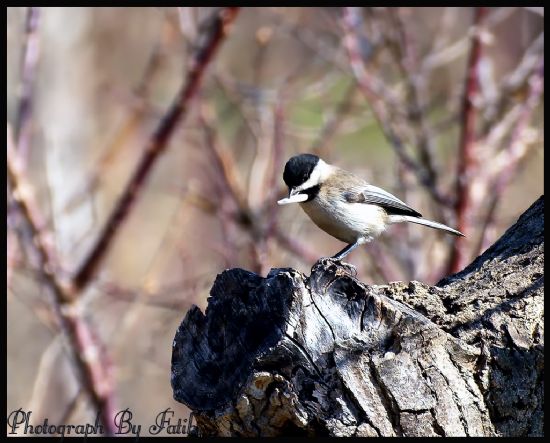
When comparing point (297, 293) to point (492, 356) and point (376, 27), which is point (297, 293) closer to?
point (492, 356)

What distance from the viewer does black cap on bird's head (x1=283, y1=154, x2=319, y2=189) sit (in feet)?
12.7

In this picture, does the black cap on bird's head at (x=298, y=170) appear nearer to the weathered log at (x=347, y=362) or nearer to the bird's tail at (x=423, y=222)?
the bird's tail at (x=423, y=222)

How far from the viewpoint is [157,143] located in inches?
174

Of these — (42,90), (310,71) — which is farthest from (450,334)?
(42,90)

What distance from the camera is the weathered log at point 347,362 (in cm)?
233

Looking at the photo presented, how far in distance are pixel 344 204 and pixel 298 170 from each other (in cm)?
31

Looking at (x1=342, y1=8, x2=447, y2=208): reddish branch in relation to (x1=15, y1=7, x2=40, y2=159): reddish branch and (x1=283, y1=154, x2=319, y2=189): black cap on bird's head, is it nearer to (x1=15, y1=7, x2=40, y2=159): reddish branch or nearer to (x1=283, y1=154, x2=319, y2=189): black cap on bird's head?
(x1=283, y1=154, x2=319, y2=189): black cap on bird's head

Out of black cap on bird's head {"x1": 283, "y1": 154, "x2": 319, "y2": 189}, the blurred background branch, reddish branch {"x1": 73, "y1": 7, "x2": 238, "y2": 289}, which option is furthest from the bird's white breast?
reddish branch {"x1": 73, "y1": 7, "x2": 238, "y2": 289}

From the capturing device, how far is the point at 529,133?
4621 mm

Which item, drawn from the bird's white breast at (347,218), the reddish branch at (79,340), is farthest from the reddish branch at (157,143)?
the bird's white breast at (347,218)

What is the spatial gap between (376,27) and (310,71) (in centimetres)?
141

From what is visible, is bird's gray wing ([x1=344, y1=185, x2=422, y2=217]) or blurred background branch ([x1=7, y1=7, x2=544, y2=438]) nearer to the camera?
bird's gray wing ([x1=344, y1=185, x2=422, y2=217])

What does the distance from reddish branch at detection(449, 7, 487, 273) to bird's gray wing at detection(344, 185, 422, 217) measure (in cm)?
50

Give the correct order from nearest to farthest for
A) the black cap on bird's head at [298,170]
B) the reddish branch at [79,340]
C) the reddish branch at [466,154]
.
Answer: the black cap on bird's head at [298,170] < the reddish branch at [79,340] < the reddish branch at [466,154]
